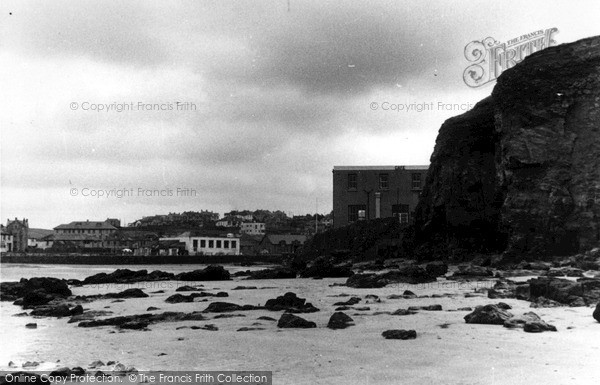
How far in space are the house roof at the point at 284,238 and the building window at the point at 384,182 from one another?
43.9 meters

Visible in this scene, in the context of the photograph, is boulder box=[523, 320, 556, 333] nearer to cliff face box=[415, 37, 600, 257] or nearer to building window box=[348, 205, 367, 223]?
cliff face box=[415, 37, 600, 257]

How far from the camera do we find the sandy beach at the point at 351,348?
8805 mm

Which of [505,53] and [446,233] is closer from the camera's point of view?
[505,53]

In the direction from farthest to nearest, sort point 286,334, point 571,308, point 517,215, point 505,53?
point 517,215 → point 505,53 → point 571,308 → point 286,334

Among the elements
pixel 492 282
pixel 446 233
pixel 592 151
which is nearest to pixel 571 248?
pixel 592 151

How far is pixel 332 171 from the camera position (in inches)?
2557

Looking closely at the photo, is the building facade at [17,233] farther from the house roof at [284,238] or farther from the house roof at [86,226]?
the house roof at [284,238]

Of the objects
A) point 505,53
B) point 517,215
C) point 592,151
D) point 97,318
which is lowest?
point 97,318

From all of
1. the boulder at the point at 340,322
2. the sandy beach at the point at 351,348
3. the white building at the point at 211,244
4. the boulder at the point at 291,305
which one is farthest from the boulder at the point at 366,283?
the white building at the point at 211,244

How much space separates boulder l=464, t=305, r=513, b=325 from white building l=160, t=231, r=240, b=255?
307 feet

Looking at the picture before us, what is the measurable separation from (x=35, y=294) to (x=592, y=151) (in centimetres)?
3149

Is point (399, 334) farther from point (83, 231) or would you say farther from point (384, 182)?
point (83, 231)

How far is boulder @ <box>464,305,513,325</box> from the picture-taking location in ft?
42.7

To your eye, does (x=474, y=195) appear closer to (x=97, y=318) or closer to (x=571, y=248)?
(x=571, y=248)
